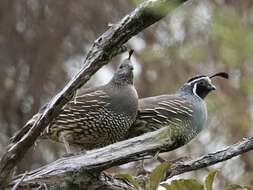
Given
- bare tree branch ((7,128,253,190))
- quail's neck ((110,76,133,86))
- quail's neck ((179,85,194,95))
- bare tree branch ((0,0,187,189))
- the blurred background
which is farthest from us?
the blurred background

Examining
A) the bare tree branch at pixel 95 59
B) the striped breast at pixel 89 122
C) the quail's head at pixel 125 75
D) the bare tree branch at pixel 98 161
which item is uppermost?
the quail's head at pixel 125 75

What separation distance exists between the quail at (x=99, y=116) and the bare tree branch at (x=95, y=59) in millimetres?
2023

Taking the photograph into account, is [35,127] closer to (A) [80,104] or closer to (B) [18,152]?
(B) [18,152]

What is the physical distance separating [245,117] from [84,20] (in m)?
2.22

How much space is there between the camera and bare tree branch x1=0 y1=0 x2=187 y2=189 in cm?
248

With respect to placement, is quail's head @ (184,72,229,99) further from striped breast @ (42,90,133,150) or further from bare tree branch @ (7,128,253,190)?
bare tree branch @ (7,128,253,190)

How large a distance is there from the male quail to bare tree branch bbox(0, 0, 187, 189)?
Result: 2.05m

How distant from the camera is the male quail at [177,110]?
4.98m

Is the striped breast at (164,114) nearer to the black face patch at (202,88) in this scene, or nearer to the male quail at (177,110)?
the male quail at (177,110)

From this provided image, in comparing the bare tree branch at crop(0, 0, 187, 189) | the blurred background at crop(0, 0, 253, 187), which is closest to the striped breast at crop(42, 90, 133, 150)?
the bare tree branch at crop(0, 0, 187, 189)

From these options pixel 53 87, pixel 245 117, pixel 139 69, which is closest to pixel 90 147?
pixel 245 117

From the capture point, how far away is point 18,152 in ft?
9.07

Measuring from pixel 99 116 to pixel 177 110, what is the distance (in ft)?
1.52

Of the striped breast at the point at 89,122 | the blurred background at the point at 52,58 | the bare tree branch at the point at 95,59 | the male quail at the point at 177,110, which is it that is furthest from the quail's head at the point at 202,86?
the blurred background at the point at 52,58
